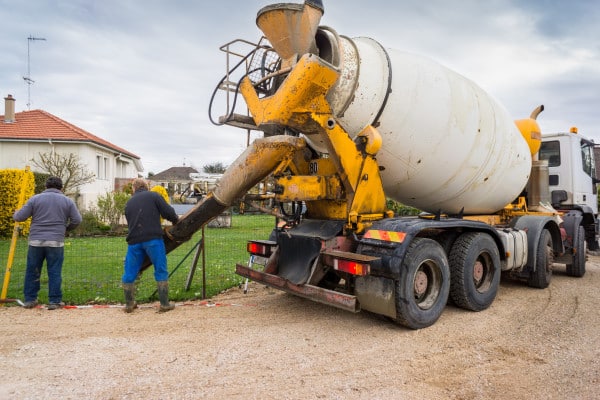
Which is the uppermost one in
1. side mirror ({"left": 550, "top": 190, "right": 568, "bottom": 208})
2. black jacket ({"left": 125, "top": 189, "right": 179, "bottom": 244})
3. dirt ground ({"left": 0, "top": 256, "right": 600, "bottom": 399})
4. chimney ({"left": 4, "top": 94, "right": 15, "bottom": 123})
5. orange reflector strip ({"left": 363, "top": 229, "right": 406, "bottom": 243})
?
chimney ({"left": 4, "top": 94, "right": 15, "bottom": 123})

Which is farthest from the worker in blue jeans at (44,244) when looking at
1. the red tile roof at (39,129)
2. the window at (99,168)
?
the window at (99,168)

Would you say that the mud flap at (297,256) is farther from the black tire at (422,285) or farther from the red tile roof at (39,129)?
the red tile roof at (39,129)

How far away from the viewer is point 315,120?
433 cm

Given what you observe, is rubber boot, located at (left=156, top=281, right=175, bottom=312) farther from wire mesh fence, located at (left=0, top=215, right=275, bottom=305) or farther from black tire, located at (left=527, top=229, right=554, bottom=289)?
black tire, located at (left=527, top=229, right=554, bottom=289)

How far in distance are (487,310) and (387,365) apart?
2559 millimetres

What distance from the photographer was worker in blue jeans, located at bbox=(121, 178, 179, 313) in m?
5.29

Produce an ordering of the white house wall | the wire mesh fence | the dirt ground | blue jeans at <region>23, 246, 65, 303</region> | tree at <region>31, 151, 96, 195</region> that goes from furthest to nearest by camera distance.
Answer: the white house wall < tree at <region>31, 151, 96, 195</region> < the wire mesh fence < blue jeans at <region>23, 246, 65, 303</region> < the dirt ground

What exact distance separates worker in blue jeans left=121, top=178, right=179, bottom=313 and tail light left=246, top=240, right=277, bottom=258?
1193mm

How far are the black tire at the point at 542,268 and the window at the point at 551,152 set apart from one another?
215 cm

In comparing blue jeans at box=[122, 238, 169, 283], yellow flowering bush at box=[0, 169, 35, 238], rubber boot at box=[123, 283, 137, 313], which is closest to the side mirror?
blue jeans at box=[122, 238, 169, 283]

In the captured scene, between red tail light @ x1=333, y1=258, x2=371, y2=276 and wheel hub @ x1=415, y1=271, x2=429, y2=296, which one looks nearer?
red tail light @ x1=333, y1=258, x2=371, y2=276

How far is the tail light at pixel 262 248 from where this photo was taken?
562 cm

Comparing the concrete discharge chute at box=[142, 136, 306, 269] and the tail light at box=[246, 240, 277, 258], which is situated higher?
the concrete discharge chute at box=[142, 136, 306, 269]

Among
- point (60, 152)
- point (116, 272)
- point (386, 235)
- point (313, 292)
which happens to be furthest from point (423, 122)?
point (60, 152)
